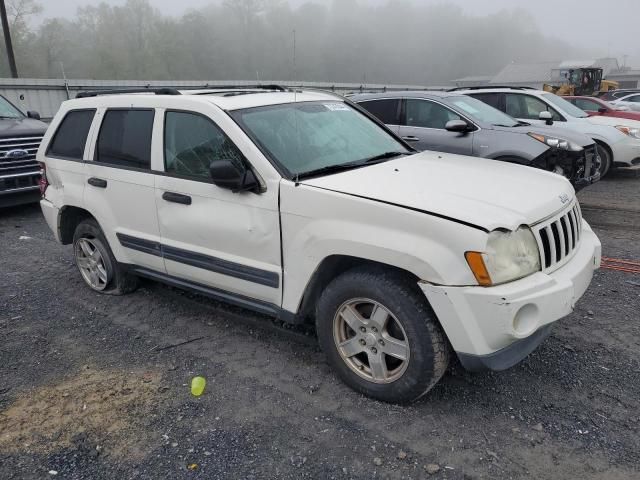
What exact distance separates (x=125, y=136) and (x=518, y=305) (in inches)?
125

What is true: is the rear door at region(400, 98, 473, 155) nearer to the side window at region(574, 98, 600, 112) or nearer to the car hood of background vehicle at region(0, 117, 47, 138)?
the car hood of background vehicle at region(0, 117, 47, 138)

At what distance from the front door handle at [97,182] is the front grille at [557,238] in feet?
10.8

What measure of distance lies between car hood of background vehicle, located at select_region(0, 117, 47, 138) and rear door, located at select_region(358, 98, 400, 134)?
5.10 metres

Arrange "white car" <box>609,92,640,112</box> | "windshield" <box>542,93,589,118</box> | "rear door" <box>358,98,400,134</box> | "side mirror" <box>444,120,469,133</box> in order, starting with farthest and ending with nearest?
"white car" <box>609,92,640,112</box>
"windshield" <box>542,93,589,118</box>
"rear door" <box>358,98,400,134</box>
"side mirror" <box>444,120,469,133</box>

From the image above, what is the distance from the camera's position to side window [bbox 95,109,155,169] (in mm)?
3951

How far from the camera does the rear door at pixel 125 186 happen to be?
12.9 ft

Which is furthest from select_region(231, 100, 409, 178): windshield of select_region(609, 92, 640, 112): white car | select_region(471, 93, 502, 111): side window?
select_region(609, 92, 640, 112): white car

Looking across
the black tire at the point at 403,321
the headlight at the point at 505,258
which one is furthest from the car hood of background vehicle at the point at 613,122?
the black tire at the point at 403,321

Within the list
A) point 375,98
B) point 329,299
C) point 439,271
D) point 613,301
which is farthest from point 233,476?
point 375,98

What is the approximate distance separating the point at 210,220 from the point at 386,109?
5.17 metres

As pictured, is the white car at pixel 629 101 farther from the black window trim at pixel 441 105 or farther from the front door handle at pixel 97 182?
the front door handle at pixel 97 182

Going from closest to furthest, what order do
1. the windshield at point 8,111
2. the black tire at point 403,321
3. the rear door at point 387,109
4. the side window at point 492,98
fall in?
the black tire at point 403,321 < the rear door at point 387,109 < the windshield at point 8,111 < the side window at point 492,98

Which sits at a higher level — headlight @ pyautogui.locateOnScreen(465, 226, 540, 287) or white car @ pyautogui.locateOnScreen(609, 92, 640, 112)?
headlight @ pyautogui.locateOnScreen(465, 226, 540, 287)

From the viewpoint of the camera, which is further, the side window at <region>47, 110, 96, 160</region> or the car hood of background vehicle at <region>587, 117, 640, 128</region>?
the car hood of background vehicle at <region>587, 117, 640, 128</region>
